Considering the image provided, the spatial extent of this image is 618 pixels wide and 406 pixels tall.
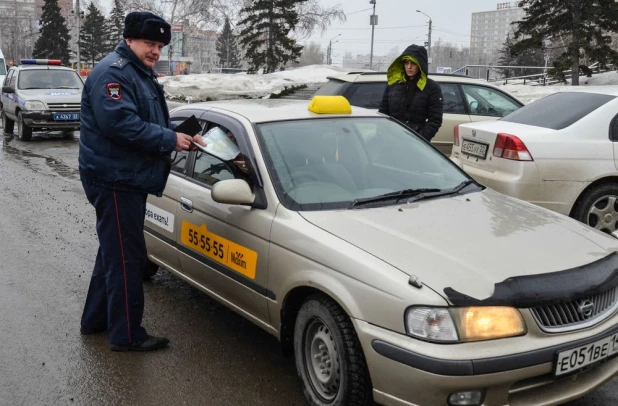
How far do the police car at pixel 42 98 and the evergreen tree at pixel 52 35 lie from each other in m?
49.0

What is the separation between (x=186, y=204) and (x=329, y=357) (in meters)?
1.66

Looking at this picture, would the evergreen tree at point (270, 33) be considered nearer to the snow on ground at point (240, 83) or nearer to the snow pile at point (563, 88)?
the snow on ground at point (240, 83)

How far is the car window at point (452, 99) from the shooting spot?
9625 millimetres

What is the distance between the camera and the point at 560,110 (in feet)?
21.1

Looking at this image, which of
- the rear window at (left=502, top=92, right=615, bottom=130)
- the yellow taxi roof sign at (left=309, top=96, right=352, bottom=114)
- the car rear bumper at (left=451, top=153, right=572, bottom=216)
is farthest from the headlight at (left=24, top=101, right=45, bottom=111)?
the yellow taxi roof sign at (left=309, top=96, right=352, bottom=114)

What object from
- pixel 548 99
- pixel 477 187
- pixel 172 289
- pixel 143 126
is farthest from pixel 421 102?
pixel 143 126

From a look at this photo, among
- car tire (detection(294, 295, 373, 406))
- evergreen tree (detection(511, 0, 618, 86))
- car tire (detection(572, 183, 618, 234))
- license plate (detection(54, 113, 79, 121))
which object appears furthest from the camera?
evergreen tree (detection(511, 0, 618, 86))

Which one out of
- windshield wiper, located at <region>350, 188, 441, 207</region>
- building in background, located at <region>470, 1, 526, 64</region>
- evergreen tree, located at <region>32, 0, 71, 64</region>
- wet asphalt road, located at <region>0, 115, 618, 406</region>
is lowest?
wet asphalt road, located at <region>0, 115, 618, 406</region>

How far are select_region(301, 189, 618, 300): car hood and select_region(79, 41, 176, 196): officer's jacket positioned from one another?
40.4 inches

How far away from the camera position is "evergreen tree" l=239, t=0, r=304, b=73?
136 feet

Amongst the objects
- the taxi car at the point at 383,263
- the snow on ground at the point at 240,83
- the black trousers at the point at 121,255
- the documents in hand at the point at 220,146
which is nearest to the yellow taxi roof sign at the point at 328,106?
the taxi car at the point at 383,263

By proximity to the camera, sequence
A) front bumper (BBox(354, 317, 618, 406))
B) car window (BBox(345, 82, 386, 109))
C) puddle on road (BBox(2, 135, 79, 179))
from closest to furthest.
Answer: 1. front bumper (BBox(354, 317, 618, 406))
2. car window (BBox(345, 82, 386, 109))
3. puddle on road (BBox(2, 135, 79, 179))

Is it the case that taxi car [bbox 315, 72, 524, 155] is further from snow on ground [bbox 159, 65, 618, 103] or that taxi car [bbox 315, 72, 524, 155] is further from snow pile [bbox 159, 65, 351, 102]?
snow pile [bbox 159, 65, 351, 102]

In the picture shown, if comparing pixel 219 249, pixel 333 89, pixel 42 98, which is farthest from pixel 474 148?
pixel 42 98
